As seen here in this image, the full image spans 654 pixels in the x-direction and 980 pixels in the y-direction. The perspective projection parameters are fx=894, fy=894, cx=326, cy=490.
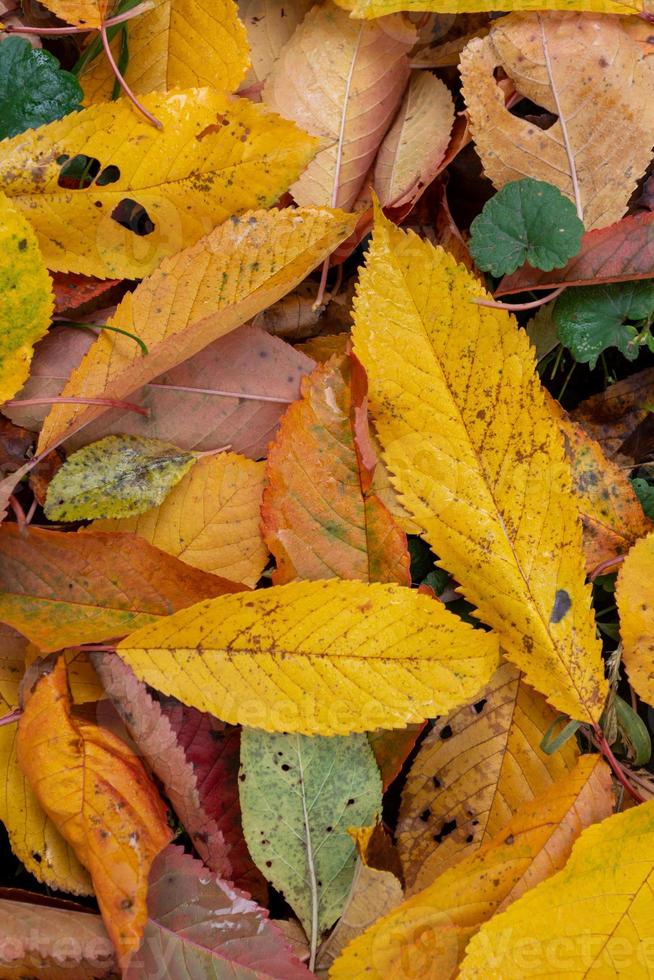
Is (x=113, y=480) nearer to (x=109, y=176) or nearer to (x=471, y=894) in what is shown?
(x=109, y=176)

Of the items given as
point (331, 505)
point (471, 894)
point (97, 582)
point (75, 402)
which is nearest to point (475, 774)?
point (471, 894)

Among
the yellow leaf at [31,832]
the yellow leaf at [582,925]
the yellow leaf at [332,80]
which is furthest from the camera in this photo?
the yellow leaf at [332,80]

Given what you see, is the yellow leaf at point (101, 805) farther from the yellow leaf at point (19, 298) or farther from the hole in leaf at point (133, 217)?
the hole in leaf at point (133, 217)

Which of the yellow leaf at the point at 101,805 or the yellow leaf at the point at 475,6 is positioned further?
the yellow leaf at the point at 475,6

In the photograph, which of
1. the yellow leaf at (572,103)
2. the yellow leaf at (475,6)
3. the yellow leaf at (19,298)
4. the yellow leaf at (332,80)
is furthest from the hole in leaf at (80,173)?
the yellow leaf at (572,103)

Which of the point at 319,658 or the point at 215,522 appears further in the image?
the point at 215,522
